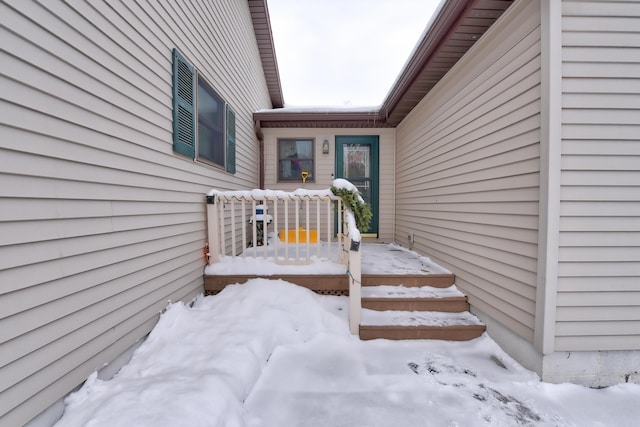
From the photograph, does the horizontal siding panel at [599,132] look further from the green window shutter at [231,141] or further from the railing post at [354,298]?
the green window shutter at [231,141]

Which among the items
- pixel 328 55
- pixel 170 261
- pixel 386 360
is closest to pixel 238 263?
pixel 170 261

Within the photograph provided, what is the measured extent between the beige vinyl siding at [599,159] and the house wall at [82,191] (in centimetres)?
322


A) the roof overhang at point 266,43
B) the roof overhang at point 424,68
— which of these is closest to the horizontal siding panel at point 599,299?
the roof overhang at point 424,68

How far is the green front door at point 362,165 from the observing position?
5973 mm

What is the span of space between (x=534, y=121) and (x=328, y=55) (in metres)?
27.4

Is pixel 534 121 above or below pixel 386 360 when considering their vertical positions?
above

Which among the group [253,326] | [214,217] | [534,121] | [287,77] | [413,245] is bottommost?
[253,326]

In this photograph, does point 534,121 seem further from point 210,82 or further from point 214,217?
point 210,82

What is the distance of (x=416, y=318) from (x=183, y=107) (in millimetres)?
3285

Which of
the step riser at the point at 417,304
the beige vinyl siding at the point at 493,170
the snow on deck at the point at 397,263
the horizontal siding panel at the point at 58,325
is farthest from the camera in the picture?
the snow on deck at the point at 397,263

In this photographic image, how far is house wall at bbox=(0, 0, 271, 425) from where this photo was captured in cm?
122

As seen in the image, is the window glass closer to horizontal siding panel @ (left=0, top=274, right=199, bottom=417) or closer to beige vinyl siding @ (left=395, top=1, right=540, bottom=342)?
horizontal siding panel @ (left=0, top=274, right=199, bottom=417)

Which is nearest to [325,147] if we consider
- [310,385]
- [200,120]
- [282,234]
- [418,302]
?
[282,234]

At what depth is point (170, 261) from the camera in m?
2.47
